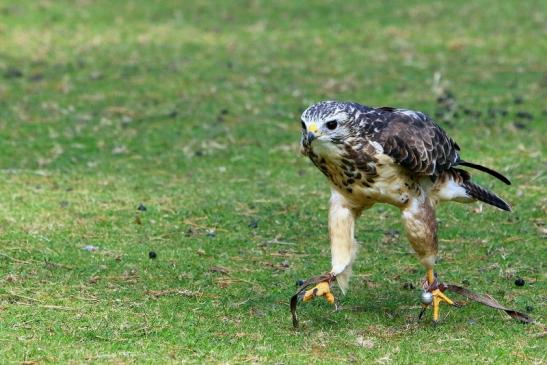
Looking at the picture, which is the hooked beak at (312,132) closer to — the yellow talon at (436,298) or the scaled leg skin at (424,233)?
the scaled leg skin at (424,233)

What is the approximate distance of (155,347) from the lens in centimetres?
614

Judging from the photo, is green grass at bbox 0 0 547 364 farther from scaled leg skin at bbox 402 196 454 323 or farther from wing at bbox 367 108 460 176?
wing at bbox 367 108 460 176

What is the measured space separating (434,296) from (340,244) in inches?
28.0

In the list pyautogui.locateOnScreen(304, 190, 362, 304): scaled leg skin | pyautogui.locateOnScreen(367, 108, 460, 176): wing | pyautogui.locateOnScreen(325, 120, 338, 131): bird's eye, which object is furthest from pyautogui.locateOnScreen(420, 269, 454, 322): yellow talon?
pyautogui.locateOnScreen(325, 120, 338, 131): bird's eye

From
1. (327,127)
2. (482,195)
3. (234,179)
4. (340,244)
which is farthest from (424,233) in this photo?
(234,179)

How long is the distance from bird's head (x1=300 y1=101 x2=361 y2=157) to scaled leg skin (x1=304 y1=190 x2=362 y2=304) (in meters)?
0.52

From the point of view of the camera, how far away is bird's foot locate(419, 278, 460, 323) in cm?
682

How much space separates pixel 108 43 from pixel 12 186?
6.61 m

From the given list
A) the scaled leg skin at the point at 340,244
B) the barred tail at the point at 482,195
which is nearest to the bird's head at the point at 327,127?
the scaled leg skin at the point at 340,244

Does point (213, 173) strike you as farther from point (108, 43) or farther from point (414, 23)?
point (414, 23)

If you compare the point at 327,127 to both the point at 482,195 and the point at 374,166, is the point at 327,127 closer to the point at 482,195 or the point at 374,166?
the point at 374,166

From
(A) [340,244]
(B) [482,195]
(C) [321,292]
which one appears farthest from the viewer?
(B) [482,195]

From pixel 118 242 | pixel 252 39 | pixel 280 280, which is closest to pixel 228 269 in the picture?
pixel 280 280

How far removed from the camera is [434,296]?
694 cm
